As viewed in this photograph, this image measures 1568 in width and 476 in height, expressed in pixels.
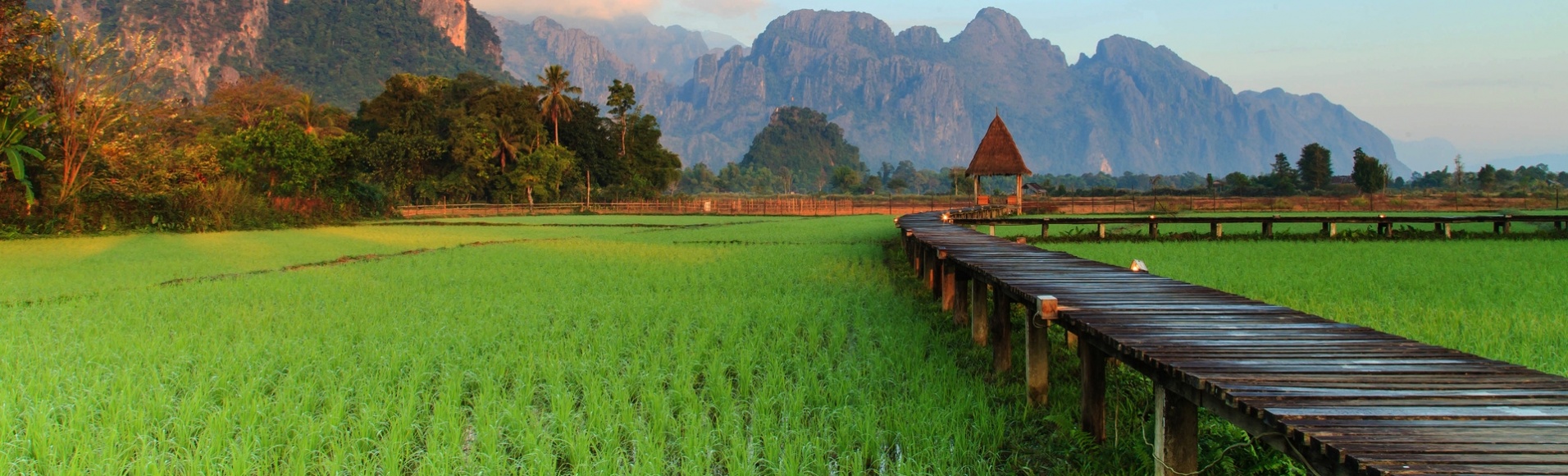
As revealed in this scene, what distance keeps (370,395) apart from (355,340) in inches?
82.3

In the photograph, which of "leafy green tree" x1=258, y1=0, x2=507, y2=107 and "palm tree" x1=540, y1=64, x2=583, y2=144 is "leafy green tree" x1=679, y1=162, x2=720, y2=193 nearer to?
"leafy green tree" x1=258, y1=0, x2=507, y2=107

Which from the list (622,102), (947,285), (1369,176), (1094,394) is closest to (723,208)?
(622,102)

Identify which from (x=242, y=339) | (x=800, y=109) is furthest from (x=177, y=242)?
(x=800, y=109)

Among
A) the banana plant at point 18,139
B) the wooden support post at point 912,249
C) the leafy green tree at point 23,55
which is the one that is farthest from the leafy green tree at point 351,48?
the wooden support post at point 912,249

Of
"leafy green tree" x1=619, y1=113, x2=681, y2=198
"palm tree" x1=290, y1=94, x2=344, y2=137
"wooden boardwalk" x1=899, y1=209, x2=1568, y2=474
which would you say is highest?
"palm tree" x1=290, y1=94, x2=344, y2=137

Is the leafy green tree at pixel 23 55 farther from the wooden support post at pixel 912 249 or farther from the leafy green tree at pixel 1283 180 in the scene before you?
the leafy green tree at pixel 1283 180

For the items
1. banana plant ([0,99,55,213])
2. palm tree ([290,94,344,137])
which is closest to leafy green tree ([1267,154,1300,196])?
palm tree ([290,94,344,137])

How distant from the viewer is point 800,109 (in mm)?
174125

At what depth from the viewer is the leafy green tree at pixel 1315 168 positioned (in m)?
62.6

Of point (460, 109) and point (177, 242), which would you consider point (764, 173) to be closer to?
point (460, 109)

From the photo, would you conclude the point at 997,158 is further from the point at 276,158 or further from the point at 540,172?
the point at 276,158

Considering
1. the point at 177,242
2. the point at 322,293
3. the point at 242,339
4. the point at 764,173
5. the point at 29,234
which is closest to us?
the point at 242,339

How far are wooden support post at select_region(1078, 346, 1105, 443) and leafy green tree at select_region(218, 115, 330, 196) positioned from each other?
37.3 meters

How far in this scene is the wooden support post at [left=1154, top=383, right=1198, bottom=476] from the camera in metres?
2.75
